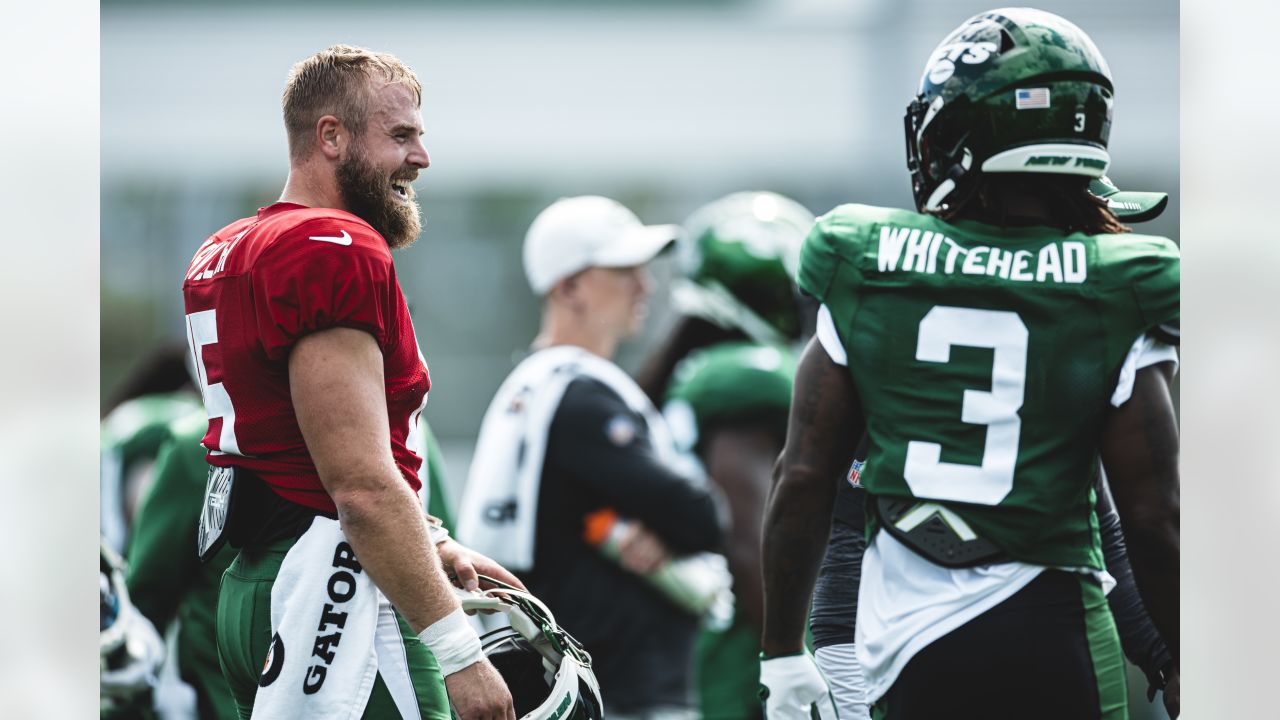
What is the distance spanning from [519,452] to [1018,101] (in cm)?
225

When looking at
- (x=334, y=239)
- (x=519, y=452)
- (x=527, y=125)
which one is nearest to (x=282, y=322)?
(x=334, y=239)

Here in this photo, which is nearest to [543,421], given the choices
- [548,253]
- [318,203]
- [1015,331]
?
[548,253]

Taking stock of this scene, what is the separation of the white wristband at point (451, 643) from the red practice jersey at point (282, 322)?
1.01 feet

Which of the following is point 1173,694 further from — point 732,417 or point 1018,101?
point 732,417

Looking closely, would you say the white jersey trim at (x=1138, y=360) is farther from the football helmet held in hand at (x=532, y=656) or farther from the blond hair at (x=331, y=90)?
the blond hair at (x=331, y=90)

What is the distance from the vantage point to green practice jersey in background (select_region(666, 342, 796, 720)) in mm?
4641

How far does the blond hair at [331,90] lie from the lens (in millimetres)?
2727

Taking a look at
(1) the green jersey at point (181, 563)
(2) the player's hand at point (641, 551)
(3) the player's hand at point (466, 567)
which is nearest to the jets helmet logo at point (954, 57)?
(3) the player's hand at point (466, 567)

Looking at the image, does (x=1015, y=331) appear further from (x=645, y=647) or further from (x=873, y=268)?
(x=645, y=647)

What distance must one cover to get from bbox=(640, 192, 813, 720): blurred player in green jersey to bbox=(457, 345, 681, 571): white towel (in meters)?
0.22

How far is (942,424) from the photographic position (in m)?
2.64

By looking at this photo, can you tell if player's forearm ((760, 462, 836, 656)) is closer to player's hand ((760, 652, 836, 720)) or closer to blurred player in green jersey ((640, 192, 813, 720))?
player's hand ((760, 652, 836, 720))

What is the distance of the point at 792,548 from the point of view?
2.83 meters

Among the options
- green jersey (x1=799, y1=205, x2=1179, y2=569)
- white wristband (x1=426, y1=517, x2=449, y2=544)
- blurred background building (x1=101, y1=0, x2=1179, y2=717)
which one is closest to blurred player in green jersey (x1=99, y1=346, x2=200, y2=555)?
white wristband (x1=426, y1=517, x2=449, y2=544)
